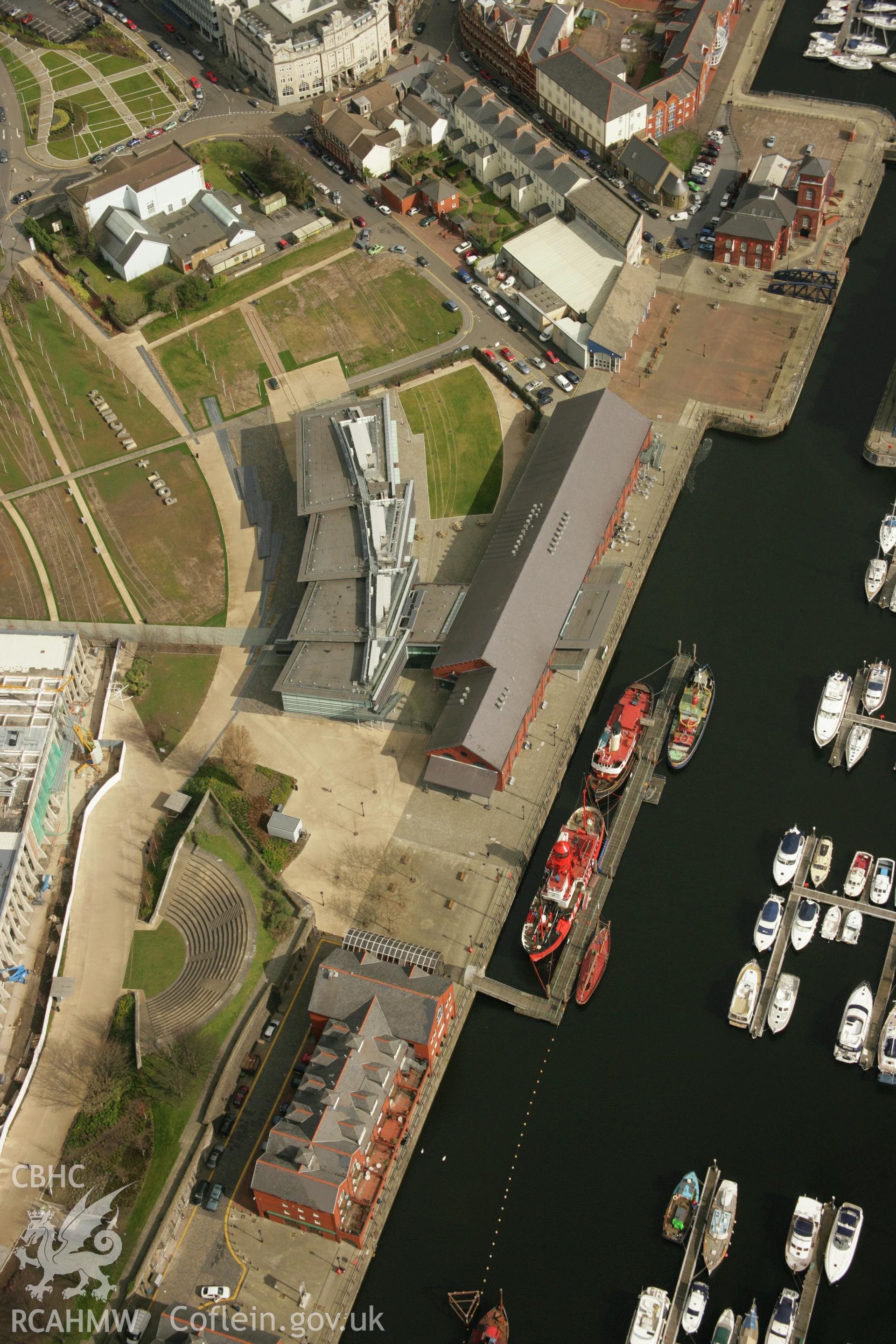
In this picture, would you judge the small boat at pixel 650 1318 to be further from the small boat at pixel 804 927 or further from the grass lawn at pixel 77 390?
the grass lawn at pixel 77 390

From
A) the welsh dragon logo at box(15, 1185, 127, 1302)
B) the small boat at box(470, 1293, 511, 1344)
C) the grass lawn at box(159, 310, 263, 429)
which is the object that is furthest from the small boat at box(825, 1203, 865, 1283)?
the grass lawn at box(159, 310, 263, 429)

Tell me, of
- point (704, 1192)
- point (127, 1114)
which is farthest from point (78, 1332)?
point (704, 1192)

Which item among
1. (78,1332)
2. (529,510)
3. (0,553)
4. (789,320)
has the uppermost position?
(789,320)

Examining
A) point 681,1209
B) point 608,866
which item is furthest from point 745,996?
point 681,1209

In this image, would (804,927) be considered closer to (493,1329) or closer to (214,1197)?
(493,1329)

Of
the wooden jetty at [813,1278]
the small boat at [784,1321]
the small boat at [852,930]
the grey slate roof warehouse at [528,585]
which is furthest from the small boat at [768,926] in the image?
the small boat at [784,1321]

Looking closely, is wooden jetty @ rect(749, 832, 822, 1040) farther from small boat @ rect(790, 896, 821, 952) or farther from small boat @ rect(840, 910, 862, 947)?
small boat @ rect(840, 910, 862, 947)

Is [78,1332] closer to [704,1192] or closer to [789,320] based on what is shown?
[704,1192]
